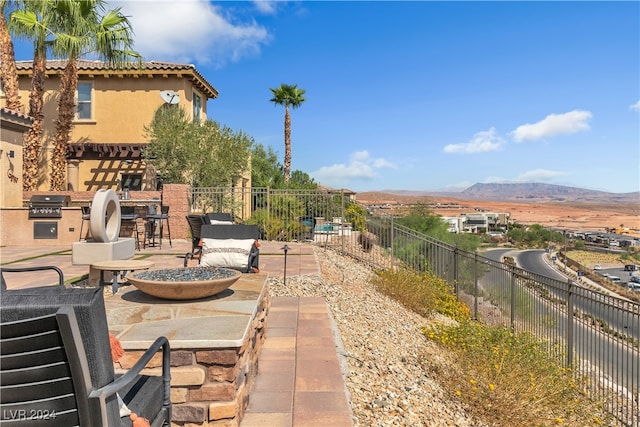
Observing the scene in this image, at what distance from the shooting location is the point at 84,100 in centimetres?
2045

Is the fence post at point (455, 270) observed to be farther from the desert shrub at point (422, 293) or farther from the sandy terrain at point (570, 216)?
the sandy terrain at point (570, 216)

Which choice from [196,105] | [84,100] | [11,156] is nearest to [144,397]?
[11,156]

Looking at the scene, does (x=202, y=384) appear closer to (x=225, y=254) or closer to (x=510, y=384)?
(x=510, y=384)

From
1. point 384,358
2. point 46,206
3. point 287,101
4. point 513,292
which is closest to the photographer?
point 384,358

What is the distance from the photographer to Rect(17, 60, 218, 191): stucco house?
20172mm

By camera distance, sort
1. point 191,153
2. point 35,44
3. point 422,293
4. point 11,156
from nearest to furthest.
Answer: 1. point 422,293
2. point 11,156
3. point 35,44
4. point 191,153

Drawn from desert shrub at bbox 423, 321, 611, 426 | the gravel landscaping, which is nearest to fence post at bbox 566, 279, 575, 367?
desert shrub at bbox 423, 321, 611, 426

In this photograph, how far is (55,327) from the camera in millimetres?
1412

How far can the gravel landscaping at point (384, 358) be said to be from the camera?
138 inches

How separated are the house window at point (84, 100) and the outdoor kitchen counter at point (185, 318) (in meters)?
19.3

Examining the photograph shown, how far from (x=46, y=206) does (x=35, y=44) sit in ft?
23.3

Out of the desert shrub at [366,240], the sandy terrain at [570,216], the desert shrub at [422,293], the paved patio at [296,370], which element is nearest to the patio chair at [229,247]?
the paved patio at [296,370]

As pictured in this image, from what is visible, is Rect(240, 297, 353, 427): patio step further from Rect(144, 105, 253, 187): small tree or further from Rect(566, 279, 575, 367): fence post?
Rect(144, 105, 253, 187): small tree

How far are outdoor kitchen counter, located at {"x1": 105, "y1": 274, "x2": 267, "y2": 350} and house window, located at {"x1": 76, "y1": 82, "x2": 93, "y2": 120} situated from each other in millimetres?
19342
